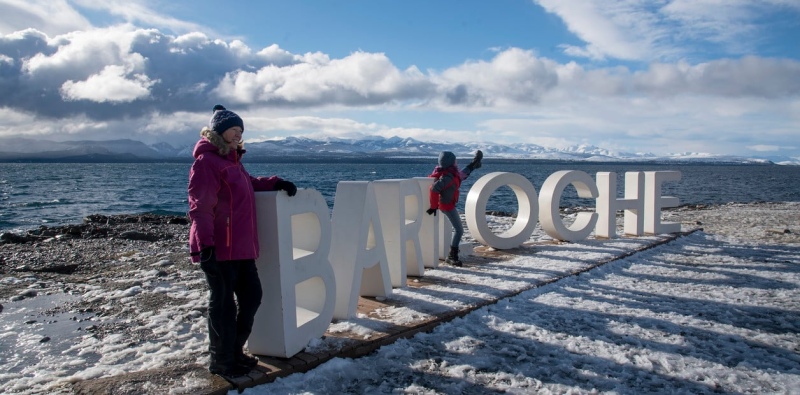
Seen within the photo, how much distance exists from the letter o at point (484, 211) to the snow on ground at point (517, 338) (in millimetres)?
1565

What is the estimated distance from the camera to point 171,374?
448 cm

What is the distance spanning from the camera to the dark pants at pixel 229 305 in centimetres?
430

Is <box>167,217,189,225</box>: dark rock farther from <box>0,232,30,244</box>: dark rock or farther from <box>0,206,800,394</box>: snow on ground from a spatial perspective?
<box>0,206,800,394</box>: snow on ground

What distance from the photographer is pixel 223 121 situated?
4.34 meters

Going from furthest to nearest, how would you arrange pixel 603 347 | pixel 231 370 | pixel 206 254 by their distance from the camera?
pixel 603 347 < pixel 231 370 < pixel 206 254

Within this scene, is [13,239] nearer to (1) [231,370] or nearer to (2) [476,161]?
(2) [476,161]

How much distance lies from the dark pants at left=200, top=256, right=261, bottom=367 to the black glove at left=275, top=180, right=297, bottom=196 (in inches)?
26.7

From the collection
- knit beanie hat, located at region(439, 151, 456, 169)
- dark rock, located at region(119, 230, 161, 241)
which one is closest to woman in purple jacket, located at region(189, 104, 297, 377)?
knit beanie hat, located at region(439, 151, 456, 169)

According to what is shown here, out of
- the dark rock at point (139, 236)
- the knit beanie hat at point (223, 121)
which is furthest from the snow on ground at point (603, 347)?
the dark rock at point (139, 236)

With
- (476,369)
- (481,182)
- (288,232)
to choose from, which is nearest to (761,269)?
(481,182)

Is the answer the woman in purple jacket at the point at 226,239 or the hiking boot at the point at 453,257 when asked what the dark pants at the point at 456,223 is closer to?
the hiking boot at the point at 453,257

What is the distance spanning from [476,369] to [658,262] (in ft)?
20.7

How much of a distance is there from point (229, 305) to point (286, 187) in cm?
107

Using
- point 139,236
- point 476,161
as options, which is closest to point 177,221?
point 139,236
